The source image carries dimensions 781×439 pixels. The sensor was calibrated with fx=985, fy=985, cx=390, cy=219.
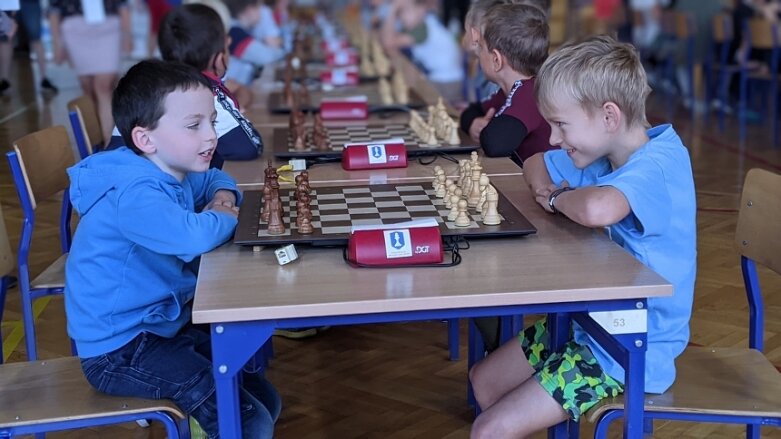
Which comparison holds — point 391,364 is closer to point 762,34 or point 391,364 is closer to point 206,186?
point 206,186

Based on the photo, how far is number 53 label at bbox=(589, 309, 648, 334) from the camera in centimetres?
176

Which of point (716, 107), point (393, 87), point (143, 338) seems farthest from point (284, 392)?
point (716, 107)

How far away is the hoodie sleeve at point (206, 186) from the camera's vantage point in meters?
2.39

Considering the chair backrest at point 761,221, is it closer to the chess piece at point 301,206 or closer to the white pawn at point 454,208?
the white pawn at point 454,208

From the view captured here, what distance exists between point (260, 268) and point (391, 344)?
1686 mm

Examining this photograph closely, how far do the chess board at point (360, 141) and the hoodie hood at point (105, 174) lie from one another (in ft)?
3.12

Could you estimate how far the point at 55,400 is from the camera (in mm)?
2037

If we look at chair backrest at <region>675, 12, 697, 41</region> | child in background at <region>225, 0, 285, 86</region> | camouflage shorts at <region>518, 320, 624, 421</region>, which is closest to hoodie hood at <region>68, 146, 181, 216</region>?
camouflage shorts at <region>518, 320, 624, 421</region>

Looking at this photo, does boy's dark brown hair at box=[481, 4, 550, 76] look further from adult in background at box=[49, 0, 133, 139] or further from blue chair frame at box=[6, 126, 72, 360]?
adult in background at box=[49, 0, 133, 139]

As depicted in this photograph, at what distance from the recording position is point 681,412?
6.38 ft

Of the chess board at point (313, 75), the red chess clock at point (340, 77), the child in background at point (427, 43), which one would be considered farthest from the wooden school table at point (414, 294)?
the child in background at point (427, 43)

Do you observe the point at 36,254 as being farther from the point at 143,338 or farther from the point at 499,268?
the point at 499,268

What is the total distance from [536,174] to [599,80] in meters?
0.43

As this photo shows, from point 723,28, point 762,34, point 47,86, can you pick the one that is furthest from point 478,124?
point 47,86
